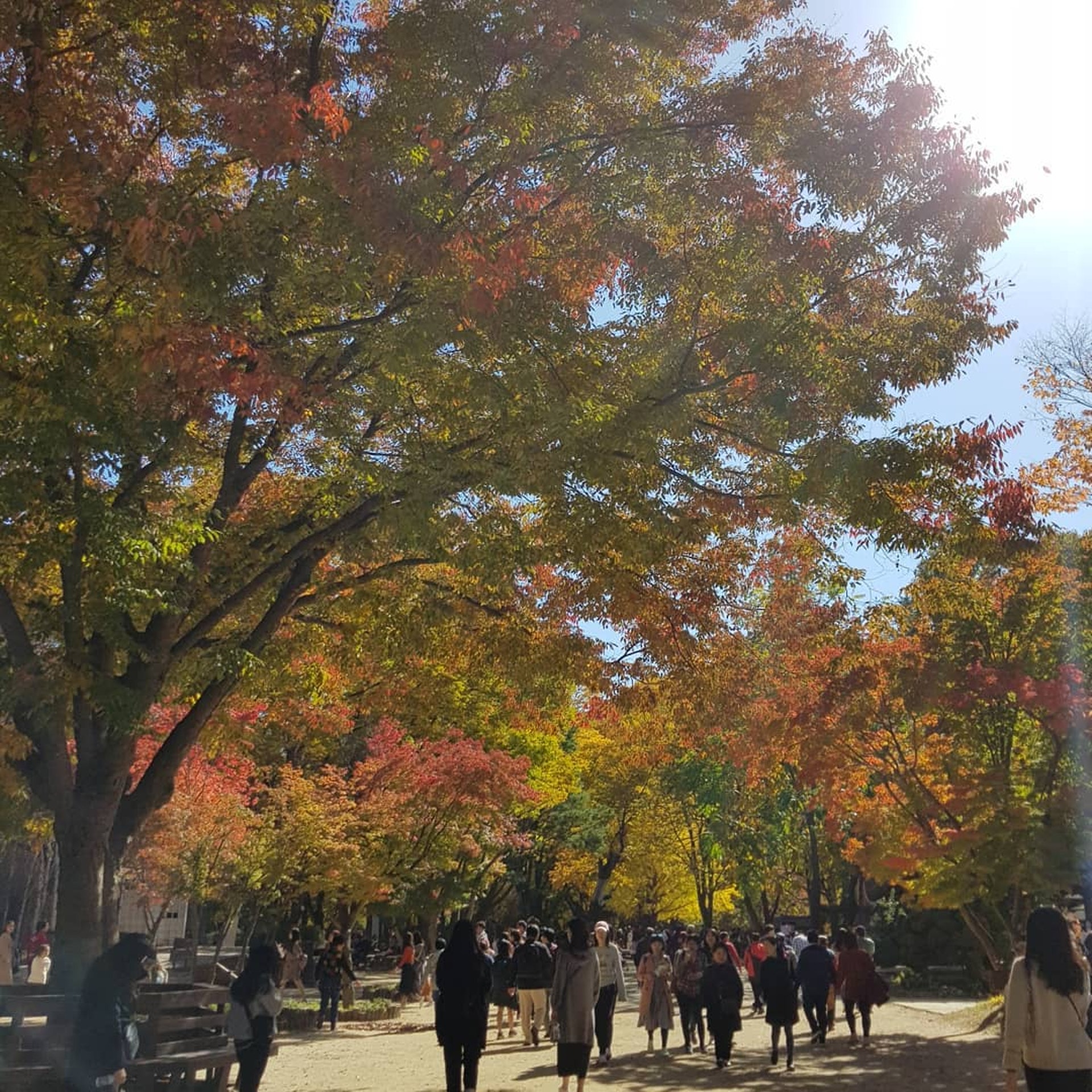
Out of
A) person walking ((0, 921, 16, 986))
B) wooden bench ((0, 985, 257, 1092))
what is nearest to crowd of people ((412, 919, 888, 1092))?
wooden bench ((0, 985, 257, 1092))

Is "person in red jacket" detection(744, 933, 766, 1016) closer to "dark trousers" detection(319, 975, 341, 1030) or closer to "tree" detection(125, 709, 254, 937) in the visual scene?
"dark trousers" detection(319, 975, 341, 1030)

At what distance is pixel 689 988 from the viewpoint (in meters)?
15.1

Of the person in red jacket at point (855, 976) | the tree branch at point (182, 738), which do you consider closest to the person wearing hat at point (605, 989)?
the person in red jacket at point (855, 976)

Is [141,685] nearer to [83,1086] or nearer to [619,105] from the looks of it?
[83,1086]

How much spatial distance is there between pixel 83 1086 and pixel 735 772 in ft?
103

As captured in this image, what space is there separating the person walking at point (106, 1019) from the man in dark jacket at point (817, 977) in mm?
10309

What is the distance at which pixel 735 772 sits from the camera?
120 feet

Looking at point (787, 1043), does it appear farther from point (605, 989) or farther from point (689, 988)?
point (605, 989)

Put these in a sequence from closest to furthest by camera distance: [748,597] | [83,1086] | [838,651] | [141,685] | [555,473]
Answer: [83,1086]
[555,473]
[141,685]
[748,597]
[838,651]

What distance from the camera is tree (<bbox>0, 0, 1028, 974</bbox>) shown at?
7.31m

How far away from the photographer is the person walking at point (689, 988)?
1504 cm

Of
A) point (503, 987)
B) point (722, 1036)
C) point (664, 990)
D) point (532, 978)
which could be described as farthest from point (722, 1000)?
point (503, 987)

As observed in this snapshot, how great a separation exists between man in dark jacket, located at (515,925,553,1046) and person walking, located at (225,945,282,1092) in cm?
680

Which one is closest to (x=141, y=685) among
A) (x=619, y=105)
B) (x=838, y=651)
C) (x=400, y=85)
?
(x=400, y=85)
